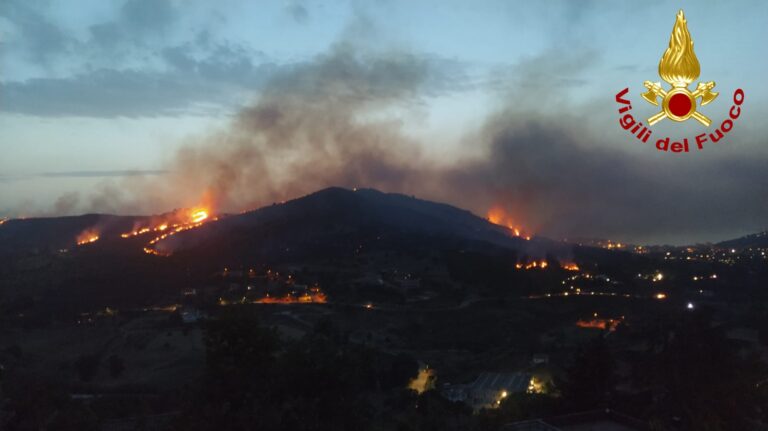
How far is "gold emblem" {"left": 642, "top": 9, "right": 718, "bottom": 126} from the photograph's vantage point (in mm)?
13492

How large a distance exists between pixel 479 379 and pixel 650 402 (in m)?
18.3

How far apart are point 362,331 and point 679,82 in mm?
41653

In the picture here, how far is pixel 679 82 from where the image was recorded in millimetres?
13602

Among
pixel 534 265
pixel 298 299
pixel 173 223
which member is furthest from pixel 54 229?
pixel 534 265

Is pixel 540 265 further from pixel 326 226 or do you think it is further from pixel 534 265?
pixel 326 226

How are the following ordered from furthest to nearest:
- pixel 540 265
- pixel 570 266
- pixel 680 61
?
pixel 570 266 → pixel 540 265 → pixel 680 61

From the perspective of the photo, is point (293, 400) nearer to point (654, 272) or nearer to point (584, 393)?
point (584, 393)

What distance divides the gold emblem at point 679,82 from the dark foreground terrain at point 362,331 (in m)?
7.50

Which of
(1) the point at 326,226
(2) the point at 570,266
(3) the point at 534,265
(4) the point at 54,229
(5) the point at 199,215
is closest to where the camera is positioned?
(3) the point at 534,265

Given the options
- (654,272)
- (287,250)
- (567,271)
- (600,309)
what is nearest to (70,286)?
(287,250)

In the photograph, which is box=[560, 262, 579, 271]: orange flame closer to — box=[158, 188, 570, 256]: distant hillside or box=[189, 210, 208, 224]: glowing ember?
box=[158, 188, 570, 256]: distant hillside

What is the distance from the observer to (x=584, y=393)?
2066cm

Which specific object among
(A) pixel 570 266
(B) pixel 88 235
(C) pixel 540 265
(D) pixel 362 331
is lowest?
(D) pixel 362 331

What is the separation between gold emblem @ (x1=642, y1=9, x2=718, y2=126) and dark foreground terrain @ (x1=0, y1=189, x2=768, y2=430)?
750 centimetres
